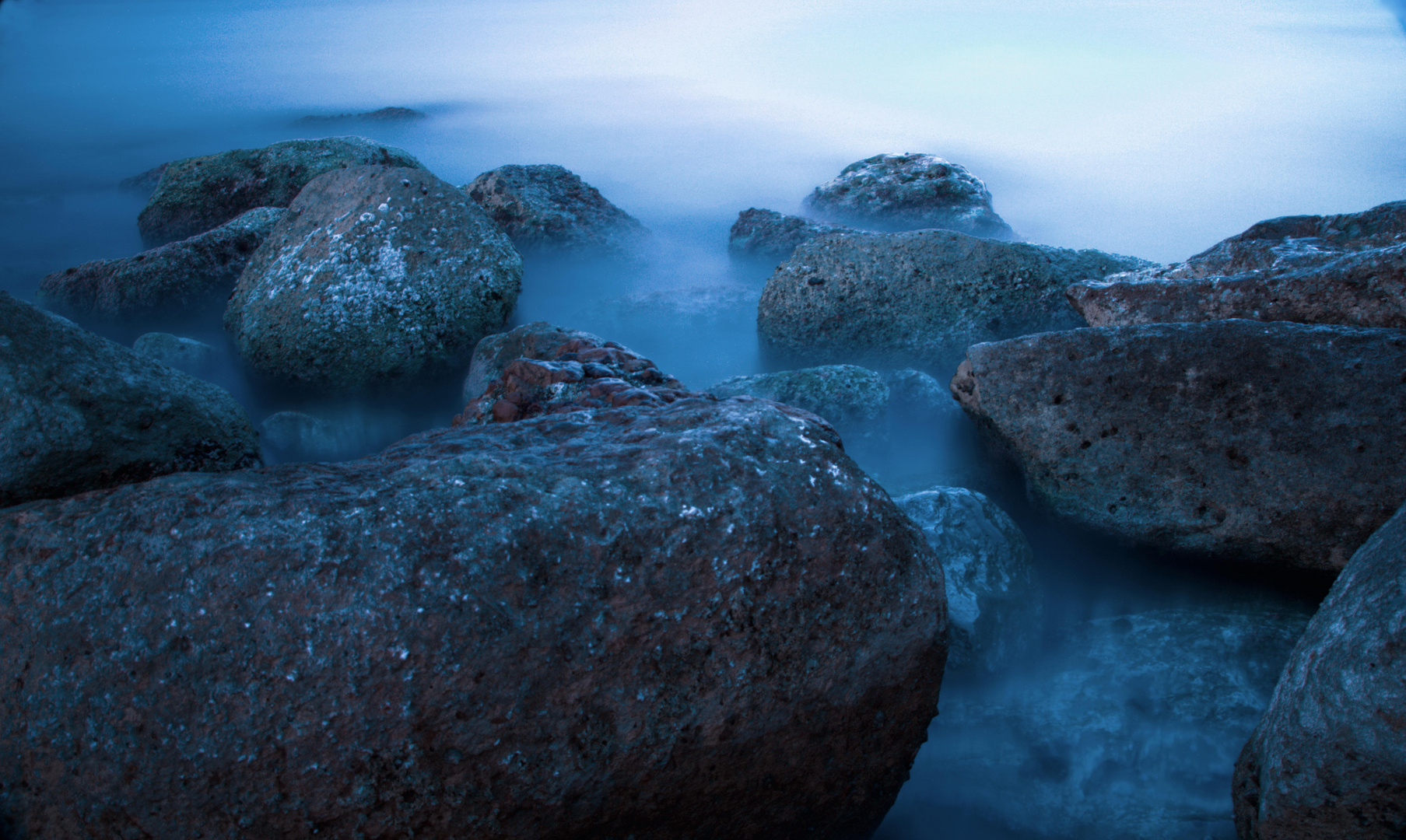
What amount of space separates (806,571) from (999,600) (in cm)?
136

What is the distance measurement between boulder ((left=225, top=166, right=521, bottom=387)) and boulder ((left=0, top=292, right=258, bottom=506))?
133 centimetres

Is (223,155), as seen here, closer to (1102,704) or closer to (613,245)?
(613,245)

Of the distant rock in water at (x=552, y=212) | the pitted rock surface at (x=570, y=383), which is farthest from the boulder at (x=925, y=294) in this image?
the distant rock in water at (x=552, y=212)

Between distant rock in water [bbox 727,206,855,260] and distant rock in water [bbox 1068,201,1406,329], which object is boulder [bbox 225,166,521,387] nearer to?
distant rock in water [bbox 727,206,855,260]

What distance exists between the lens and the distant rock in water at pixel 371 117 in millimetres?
11906

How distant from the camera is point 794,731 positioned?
1791 mm

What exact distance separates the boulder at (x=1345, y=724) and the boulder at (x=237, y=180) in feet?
20.4

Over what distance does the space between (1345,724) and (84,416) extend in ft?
10.5

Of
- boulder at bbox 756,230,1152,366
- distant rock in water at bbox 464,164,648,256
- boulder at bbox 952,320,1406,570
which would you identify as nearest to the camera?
boulder at bbox 952,320,1406,570

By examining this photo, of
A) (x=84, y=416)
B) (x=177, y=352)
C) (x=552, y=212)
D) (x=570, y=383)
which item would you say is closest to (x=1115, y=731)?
(x=570, y=383)

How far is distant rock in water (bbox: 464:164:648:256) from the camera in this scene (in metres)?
6.42

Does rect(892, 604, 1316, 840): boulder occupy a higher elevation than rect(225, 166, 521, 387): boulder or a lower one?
lower

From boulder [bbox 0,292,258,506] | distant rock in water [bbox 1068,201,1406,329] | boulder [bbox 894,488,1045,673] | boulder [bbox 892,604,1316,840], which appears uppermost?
distant rock in water [bbox 1068,201,1406,329]

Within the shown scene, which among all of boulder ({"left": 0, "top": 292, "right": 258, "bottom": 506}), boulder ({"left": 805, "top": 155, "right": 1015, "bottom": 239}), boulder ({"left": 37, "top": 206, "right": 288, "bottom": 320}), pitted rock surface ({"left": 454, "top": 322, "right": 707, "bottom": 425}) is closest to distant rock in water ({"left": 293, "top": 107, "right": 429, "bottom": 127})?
boulder ({"left": 805, "top": 155, "right": 1015, "bottom": 239})
